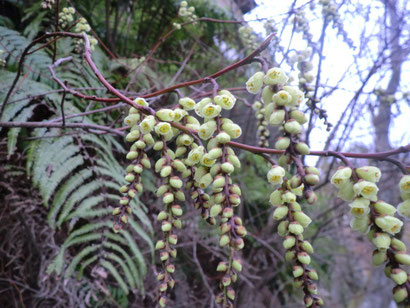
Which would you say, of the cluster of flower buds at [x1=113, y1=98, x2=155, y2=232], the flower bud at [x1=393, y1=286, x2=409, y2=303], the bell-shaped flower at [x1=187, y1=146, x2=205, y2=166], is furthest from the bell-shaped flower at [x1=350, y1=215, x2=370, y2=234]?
the cluster of flower buds at [x1=113, y1=98, x2=155, y2=232]

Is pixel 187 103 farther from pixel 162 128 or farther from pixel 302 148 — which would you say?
pixel 302 148

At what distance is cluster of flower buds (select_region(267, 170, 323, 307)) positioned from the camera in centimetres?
55

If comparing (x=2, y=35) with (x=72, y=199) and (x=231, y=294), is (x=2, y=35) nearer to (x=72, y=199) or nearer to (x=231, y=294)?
(x=72, y=199)

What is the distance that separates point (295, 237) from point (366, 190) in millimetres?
158

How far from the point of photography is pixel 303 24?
2.19m

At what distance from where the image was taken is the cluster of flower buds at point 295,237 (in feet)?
1.81

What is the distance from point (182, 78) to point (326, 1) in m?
1.58

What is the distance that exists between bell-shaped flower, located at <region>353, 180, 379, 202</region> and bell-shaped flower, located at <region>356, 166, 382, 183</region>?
0.06ft

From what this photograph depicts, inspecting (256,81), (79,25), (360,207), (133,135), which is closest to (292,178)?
(360,207)

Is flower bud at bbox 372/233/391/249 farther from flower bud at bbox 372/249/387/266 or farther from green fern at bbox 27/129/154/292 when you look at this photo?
green fern at bbox 27/129/154/292

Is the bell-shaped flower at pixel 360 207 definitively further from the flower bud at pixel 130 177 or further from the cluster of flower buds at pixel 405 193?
the flower bud at pixel 130 177

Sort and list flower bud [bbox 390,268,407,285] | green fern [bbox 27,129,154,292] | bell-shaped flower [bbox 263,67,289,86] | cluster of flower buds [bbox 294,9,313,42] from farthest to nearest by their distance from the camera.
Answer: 1. cluster of flower buds [bbox 294,9,313,42]
2. green fern [bbox 27,129,154,292]
3. bell-shaped flower [bbox 263,67,289,86]
4. flower bud [bbox 390,268,407,285]

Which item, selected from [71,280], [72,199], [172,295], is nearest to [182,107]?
[72,199]

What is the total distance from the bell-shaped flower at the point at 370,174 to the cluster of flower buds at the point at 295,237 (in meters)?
0.12
